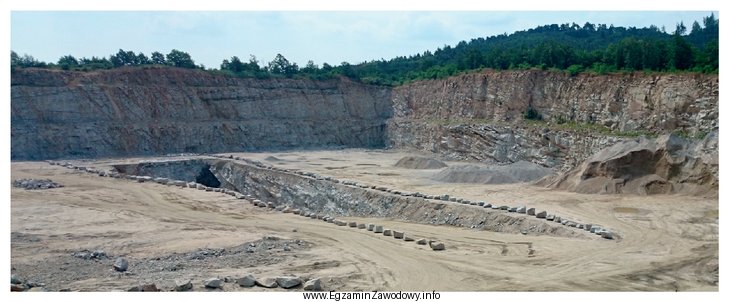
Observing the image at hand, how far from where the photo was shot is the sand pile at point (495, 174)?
28.0 metres

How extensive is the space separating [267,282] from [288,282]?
40 centimetres

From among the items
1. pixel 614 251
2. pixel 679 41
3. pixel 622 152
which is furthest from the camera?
pixel 679 41

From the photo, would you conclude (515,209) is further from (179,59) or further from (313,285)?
(179,59)

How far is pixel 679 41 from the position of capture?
29.3 m

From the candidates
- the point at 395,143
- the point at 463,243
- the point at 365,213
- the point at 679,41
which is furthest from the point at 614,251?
the point at 395,143

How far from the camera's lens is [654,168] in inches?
904

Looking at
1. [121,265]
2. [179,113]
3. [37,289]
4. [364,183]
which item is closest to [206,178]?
[179,113]

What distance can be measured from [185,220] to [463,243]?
8.97 metres

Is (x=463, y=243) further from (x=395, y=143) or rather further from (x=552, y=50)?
(x=395, y=143)

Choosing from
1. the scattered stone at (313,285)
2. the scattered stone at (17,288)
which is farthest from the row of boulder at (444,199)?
Result: the scattered stone at (17,288)

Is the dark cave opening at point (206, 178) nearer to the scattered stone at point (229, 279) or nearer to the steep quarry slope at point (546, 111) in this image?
the steep quarry slope at point (546, 111)

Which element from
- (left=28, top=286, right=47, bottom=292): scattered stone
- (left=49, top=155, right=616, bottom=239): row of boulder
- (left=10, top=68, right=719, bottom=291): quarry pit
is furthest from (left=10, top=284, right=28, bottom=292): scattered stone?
(left=49, top=155, right=616, bottom=239): row of boulder

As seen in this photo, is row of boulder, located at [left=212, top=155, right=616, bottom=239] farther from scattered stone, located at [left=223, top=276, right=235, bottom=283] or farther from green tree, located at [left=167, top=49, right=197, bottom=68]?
green tree, located at [left=167, top=49, right=197, bottom=68]

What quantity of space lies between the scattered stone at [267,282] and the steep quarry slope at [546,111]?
2080 centimetres
